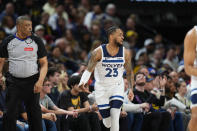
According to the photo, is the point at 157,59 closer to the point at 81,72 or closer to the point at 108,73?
the point at 81,72

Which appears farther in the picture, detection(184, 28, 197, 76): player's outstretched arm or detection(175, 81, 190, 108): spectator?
detection(175, 81, 190, 108): spectator

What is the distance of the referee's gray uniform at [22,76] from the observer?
6.67m

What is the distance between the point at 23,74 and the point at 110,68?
58.5 inches

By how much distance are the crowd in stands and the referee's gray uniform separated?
1.09 ft

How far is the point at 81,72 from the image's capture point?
9602mm

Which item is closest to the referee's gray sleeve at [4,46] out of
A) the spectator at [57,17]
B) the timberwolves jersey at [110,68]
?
the timberwolves jersey at [110,68]

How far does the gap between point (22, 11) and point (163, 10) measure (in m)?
4.55

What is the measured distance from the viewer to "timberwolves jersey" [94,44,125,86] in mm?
7395

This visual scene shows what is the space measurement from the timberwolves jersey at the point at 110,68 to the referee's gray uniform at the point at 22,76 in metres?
1.19

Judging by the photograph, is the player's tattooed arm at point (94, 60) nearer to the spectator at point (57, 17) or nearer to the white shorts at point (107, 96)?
the white shorts at point (107, 96)

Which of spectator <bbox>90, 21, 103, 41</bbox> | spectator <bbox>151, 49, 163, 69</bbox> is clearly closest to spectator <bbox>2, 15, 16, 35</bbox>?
spectator <bbox>90, 21, 103, 41</bbox>

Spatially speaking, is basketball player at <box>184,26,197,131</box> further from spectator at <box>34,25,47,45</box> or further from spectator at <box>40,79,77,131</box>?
spectator at <box>34,25,47,45</box>

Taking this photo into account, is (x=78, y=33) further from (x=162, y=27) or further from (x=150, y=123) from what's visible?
(x=150, y=123)

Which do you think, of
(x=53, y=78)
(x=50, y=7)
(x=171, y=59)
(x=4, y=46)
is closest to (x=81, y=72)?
(x=53, y=78)
